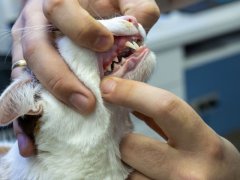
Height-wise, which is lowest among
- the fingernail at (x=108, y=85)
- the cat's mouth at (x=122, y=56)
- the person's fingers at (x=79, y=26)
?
the fingernail at (x=108, y=85)

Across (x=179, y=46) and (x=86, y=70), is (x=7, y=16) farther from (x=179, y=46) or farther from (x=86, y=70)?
(x=86, y=70)

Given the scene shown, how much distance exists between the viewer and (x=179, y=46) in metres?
1.74

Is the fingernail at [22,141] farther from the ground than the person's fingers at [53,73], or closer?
closer

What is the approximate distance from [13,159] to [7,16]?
1167 mm

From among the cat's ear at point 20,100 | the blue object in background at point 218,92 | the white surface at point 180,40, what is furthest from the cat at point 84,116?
the blue object in background at point 218,92

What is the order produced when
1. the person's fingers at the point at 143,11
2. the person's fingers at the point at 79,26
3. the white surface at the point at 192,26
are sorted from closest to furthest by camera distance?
the person's fingers at the point at 79,26
the person's fingers at the point at 143,11
the white surface at the point at 192,26

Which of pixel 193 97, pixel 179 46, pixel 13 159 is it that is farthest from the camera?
pixel 193 97

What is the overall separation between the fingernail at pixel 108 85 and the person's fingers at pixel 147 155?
0.10m

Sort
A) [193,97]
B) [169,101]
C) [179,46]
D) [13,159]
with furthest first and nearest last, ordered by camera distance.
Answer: [193,97]
[179,46]
[13,159]
[169,101]

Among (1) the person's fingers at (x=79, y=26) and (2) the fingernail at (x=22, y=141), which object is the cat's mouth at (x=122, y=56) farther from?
(2) the fingernail at (x=22, y=141)

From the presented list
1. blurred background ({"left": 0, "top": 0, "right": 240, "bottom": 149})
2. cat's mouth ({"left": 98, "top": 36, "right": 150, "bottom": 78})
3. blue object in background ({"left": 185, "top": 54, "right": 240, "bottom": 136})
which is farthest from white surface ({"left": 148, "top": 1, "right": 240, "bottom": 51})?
cat's mouth ({"left": 98, "top": 36, "right": 150, "bottom": 78})

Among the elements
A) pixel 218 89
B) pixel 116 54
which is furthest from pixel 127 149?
pixel 218 89

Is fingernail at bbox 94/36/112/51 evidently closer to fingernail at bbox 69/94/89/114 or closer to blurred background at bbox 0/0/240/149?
fingernail at bbox 69/94/89/114

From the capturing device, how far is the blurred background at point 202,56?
1729 millimetres
